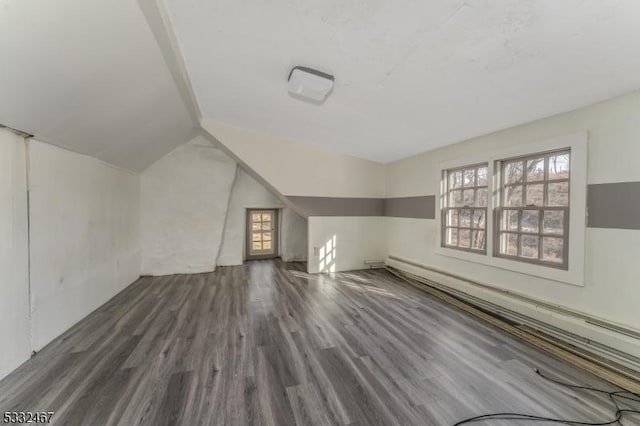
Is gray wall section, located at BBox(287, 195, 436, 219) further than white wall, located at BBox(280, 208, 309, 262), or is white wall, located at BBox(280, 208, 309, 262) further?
white wall, located at BBox(280, 208, 309, 262)

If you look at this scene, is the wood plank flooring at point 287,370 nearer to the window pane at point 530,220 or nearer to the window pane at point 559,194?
the window pane at point 530,220

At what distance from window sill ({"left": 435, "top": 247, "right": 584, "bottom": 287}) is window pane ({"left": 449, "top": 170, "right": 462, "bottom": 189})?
106 centimetres

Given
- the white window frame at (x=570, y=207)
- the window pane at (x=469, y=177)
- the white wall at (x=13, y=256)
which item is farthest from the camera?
the window pane at (x=469, y=177)

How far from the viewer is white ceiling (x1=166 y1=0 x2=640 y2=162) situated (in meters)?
1.60

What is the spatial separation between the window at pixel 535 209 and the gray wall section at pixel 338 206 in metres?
2.54

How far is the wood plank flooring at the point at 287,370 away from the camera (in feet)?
5.36

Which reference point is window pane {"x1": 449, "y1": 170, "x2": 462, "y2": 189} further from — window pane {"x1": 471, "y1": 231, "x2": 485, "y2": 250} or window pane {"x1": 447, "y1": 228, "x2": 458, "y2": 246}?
window pane {"x1": 471, "y1": 231, "x2": 485, "y2": 250}

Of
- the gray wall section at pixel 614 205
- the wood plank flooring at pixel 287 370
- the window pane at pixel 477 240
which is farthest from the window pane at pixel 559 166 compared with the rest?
the wood plank flooring at pixel 287 370

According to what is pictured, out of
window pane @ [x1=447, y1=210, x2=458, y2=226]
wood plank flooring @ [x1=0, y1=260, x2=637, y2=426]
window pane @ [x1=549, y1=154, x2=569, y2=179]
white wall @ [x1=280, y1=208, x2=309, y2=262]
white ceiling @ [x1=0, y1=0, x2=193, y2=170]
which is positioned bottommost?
wood plank flooring @ [x1=0, y1=260, x2=637, y2=426]

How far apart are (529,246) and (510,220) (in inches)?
15.2

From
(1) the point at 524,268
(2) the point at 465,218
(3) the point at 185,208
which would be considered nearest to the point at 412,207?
(2) the point at 465,218

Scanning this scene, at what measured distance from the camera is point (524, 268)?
2873mm

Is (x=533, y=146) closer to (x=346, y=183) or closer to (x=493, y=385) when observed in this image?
(x=493, y=385)

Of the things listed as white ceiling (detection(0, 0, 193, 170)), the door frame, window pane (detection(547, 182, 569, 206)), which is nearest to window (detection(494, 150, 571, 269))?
window pane (detection(547, 182, 569, 206))
